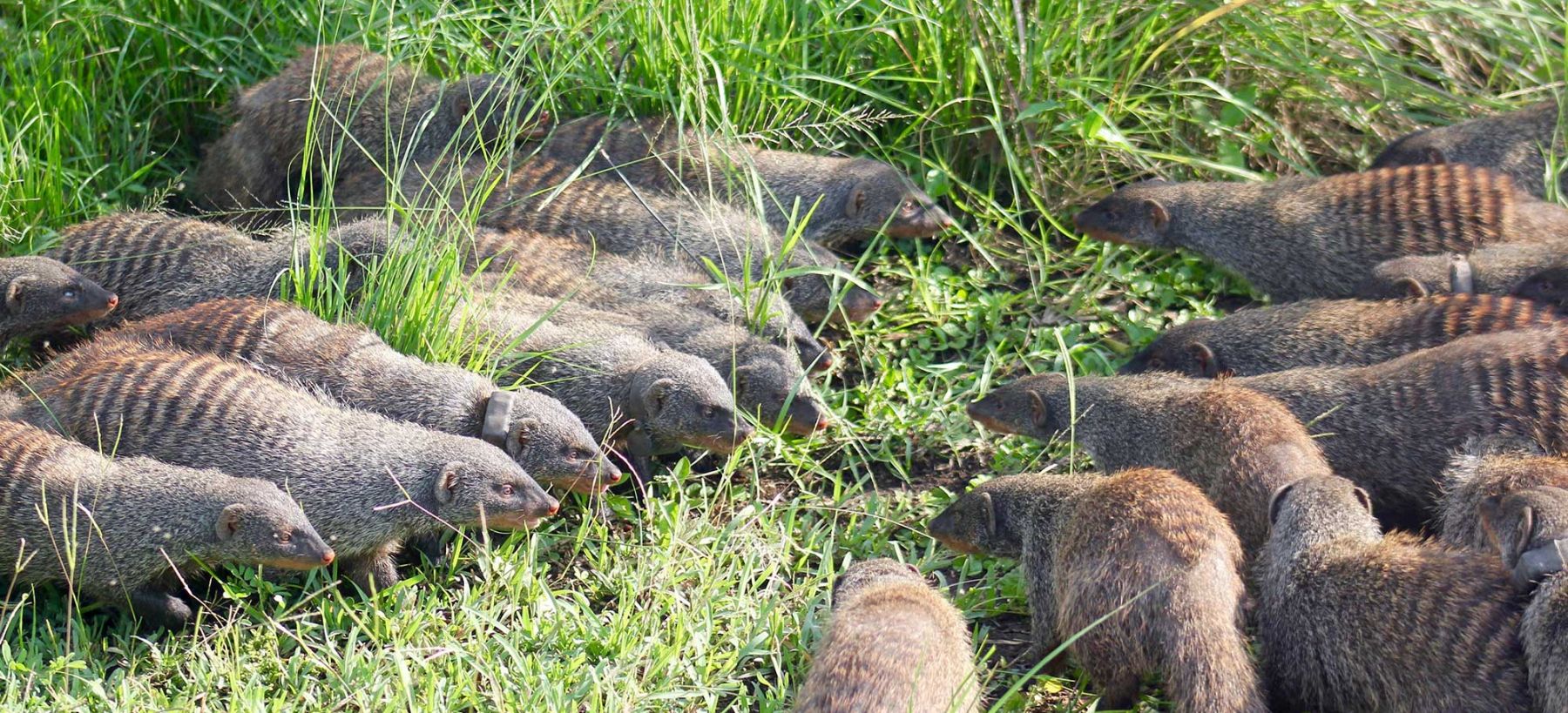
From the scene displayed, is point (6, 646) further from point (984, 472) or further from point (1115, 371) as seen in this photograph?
point (1115, 371)

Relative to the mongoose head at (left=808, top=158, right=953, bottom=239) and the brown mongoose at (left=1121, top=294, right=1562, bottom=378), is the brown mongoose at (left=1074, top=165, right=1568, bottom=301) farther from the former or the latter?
the mongoose head at (left=808, top=158, right=953, bottom=239)

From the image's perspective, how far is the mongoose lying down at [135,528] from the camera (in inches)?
142

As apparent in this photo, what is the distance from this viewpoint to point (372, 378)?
418 cm

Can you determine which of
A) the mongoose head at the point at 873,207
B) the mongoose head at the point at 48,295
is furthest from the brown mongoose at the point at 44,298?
the mongoose head at the point at 873,207

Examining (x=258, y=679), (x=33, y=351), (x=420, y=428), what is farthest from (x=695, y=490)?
(x=33, y=351)

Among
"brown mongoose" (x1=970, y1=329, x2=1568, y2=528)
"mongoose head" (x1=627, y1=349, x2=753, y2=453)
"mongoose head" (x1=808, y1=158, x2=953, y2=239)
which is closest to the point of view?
"brown mongoose" (x1=970, y1=329, x2=1568, y2=528)

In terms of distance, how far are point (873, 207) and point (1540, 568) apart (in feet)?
8.88

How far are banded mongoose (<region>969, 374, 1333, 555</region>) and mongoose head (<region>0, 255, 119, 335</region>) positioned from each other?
2.61 m

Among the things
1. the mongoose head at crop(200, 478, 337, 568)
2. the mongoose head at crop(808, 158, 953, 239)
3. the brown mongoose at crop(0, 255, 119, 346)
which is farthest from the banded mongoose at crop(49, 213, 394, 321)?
the mongoose head at crop(808, 158, 953, 239)

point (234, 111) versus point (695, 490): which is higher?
point (234, 111)

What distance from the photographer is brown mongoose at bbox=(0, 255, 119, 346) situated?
4566 mm

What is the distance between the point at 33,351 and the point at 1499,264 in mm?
4465

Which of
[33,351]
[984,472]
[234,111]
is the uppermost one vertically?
[234,111]

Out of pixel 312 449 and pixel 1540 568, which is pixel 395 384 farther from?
pixel 1540 568
